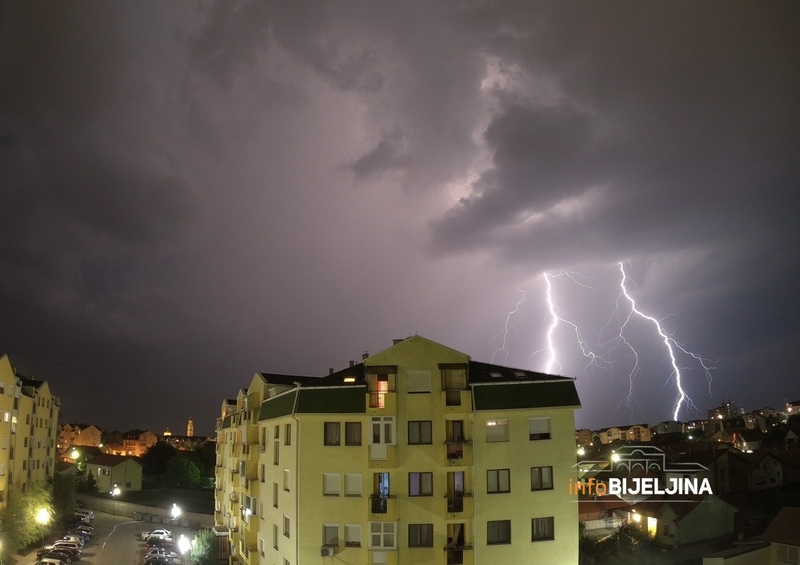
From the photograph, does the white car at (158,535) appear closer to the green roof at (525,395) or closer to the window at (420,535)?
the window at (420,535)

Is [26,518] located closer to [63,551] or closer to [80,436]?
[63,551]

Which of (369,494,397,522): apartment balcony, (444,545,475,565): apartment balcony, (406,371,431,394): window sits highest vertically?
(406,371,431,394): window

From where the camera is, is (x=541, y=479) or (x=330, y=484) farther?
(x=330, y=484)

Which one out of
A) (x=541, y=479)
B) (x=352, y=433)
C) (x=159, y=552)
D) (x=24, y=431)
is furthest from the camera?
(x=24, y=431)

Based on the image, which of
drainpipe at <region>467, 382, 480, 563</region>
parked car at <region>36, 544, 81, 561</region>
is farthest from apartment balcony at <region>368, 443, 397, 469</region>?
parked car at <region>36, 544, 81, 561</region>

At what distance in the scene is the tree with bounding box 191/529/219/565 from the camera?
50228 mm

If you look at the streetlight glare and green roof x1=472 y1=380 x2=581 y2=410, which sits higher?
green roof x1=472 y1=380 x2=581 y2=410

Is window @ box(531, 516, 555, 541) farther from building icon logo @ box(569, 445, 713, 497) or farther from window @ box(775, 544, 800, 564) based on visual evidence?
window @ box(775, 544, 800, 564)

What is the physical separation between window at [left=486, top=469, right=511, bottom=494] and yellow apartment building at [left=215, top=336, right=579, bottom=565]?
5 cm

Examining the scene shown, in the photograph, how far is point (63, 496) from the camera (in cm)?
7150

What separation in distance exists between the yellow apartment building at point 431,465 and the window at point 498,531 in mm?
49

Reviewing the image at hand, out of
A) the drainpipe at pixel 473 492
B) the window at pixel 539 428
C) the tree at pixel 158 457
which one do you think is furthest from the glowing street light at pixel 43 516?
the tree at pixel 158 457

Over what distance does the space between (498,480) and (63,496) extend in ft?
203

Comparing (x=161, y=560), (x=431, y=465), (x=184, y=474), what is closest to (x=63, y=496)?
(x=161, y=560)
